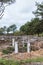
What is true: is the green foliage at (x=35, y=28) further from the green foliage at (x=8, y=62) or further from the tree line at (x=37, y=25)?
the green foliage at (x=8, y=62)

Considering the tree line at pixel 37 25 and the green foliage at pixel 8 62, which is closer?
the green foliage at pixel 8 62

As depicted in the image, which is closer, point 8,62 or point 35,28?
point 8,62

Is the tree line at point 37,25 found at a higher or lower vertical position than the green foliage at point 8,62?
higher

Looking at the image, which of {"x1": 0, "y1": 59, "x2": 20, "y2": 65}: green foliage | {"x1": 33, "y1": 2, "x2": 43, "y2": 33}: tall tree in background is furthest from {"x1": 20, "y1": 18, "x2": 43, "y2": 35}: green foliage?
{"x1": 0, "y1": 59, "x2": 20, "y2": 65}: green foliage

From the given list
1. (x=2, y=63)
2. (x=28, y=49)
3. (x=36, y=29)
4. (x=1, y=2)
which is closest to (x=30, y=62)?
(x=2, y=63)

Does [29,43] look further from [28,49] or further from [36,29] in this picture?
[36,29]

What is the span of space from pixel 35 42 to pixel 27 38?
798 mm

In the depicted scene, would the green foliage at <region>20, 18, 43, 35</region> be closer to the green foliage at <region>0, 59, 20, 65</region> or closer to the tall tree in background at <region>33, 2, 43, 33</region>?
the tall tree in background at <region>33, 2, 43, 33</region>

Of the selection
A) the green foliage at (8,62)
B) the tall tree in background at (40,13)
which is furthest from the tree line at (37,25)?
the green foliage at (8,62)

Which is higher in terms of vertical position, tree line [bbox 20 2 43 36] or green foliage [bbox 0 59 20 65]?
tree line [bbox 20 2 43 36]

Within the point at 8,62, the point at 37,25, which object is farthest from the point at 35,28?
the point at 8,62

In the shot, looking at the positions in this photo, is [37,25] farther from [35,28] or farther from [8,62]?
[8,62]

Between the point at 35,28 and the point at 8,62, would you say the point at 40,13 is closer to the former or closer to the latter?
the point at 35,28

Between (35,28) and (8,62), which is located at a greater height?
(35,28)
